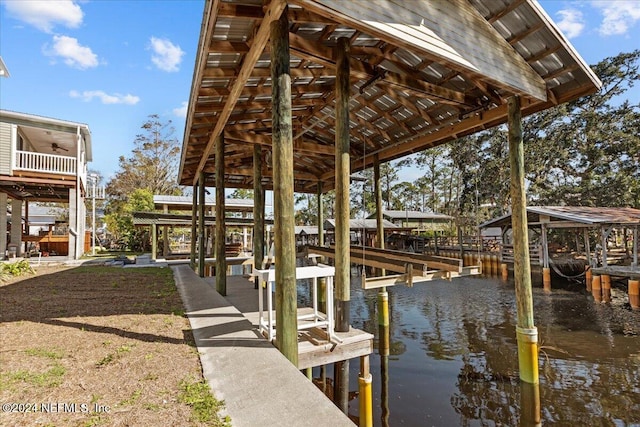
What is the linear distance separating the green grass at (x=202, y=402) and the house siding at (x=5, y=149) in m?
16.5

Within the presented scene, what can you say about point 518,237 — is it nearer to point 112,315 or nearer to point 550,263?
point 112,315

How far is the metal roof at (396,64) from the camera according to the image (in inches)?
182

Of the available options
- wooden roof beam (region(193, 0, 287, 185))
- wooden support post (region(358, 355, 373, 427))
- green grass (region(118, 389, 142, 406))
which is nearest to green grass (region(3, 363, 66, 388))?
green grass (region(118, 389, 142, 406))

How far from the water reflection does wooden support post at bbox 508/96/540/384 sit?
1.54ft

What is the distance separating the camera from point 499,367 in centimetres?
731

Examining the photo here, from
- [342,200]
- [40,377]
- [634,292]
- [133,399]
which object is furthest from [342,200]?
[634,292]

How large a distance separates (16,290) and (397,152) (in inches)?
445

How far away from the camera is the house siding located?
14.1m

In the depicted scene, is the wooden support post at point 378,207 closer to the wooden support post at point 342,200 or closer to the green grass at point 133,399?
the wooden support post at point 342,200

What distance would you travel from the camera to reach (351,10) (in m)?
4.14

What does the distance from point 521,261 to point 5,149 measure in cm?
1946

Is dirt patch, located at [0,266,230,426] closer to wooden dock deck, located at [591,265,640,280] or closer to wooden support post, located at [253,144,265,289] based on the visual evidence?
wooden support post, located at [253,144,265,289]

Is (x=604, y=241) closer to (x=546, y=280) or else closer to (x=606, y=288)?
(x=606, y=288)

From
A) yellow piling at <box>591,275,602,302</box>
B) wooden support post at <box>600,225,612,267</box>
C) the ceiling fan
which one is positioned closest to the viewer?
yellow piling at <box>591,275,602,302</box>
